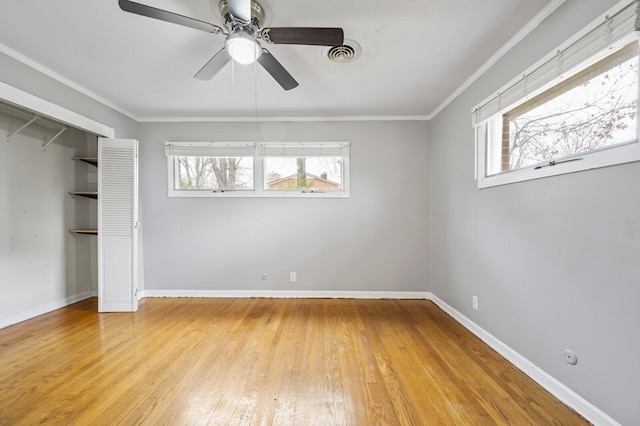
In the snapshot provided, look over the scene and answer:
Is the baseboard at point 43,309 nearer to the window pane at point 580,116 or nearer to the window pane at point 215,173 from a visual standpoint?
the window pane at point 215,173

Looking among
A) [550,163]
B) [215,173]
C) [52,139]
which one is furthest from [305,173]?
[52,139]

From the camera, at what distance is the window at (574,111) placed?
1.32m

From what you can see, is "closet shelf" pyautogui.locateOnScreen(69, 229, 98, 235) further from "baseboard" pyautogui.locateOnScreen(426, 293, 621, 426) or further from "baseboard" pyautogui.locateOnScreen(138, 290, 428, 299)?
"baseboard" pyautogui.locateOnScreen(426, 293, 621, 426)

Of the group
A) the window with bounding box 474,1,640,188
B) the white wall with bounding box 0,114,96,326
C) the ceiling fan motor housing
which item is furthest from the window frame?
the white wall with bounding box 0,114,96,326

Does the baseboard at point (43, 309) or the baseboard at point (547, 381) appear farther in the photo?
the baseboard at point (43, 309)

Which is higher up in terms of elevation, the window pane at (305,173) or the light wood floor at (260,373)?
the window pane at (305,173)

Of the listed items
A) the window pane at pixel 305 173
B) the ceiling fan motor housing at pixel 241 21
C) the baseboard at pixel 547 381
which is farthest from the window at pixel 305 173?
the baseboard at pixel 547 381

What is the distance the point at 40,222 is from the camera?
9.68 ft

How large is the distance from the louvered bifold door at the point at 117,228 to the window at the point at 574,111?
12.4ft

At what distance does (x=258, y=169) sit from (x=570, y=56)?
10.2 ft

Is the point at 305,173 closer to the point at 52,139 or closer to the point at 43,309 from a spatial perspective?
the point at 52,139

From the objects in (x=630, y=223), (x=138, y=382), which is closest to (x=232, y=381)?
(x=138, y=382)

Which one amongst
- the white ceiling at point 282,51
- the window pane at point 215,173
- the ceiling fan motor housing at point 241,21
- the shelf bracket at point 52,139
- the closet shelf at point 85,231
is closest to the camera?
the ceiling fan motor housing at point 241,21

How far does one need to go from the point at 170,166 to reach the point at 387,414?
3.69 meters
